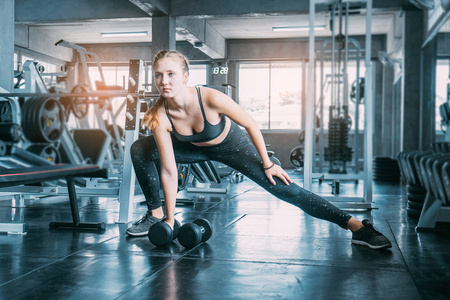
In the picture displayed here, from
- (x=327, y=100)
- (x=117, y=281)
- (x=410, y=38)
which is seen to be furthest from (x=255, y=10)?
(x=117, y=281)

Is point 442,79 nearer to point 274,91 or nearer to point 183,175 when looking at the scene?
point 183,175

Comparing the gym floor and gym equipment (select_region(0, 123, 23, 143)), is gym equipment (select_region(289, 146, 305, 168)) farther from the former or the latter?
gym equipment (select_region(0, 123, 23, 143))

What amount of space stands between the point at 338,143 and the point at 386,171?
2.41 metres

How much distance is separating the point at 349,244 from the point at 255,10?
6360mm

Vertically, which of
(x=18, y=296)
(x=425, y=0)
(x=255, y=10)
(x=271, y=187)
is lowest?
(x=18, y=296)

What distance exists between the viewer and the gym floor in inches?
64.4

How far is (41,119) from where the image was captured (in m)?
5.46

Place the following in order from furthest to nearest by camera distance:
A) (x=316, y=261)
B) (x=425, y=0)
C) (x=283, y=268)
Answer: (x=425, y=0) → (x=316, y=261) → (x=283, y=268)

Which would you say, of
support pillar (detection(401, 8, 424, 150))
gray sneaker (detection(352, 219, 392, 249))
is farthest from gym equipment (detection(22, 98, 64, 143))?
support pillar (detection(401, 8, 424, 150))

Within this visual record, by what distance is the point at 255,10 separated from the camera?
→ 8164mm

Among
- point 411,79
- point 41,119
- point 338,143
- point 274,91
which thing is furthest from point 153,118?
point 274,91

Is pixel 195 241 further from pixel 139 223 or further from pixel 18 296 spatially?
pixel 18 296

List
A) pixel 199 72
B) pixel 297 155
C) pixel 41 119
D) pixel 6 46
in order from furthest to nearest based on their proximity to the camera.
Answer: pixel 199 72, pixel 297 155, pixel 41 119, pixel 6 46

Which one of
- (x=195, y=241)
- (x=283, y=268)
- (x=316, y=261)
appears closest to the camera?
(x=283, y=268)
